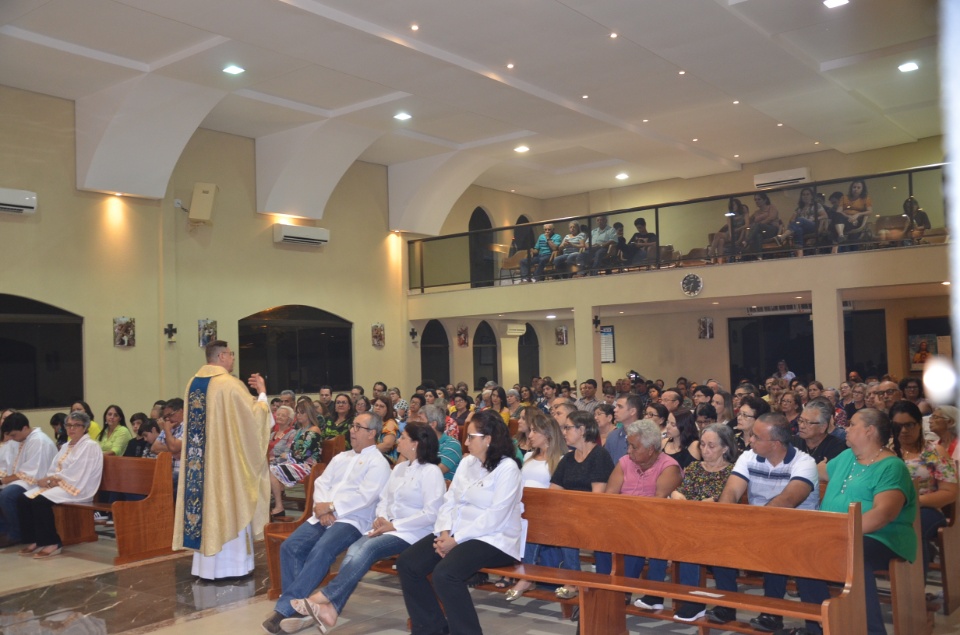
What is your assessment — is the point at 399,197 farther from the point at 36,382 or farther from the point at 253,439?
the point at 253,439

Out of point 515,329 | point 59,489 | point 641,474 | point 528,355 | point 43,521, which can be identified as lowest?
point 43,521

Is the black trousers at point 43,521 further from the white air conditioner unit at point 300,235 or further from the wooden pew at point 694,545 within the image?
the white air conditioner unit at point 300,235

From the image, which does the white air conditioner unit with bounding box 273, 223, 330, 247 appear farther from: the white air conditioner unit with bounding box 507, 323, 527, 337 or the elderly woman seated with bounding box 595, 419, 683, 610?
the elderly woman seated with bounding box 595, 419, 683, 610

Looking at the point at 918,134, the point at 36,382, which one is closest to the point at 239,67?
the point at 36,382

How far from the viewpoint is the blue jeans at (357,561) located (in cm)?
499

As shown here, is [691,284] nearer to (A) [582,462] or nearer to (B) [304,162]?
(B) [304,162]

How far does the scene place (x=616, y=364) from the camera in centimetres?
2067

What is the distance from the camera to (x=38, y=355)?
12055mm

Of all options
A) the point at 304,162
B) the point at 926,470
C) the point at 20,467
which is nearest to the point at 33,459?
the point at 20,467

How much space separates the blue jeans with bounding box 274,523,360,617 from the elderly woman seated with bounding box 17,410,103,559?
10.4ft

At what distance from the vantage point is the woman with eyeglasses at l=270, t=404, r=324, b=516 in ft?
28.2

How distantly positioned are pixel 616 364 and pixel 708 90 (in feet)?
28.6

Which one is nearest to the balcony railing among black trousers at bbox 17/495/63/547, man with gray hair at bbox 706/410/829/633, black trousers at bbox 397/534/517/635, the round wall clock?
the round wall clock

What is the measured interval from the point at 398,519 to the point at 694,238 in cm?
944
